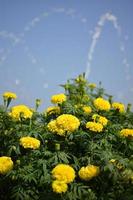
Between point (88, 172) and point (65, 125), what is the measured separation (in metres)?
0.70

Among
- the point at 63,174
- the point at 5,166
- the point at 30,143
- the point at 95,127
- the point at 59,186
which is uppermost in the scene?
the point at 95,127

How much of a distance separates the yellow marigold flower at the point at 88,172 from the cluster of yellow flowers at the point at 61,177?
0.71 feet

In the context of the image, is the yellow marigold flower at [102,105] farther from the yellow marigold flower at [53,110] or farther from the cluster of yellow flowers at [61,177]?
A: the cluster of yellow flowers at [61,177]

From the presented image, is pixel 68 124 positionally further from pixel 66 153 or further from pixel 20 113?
pixel 20 113

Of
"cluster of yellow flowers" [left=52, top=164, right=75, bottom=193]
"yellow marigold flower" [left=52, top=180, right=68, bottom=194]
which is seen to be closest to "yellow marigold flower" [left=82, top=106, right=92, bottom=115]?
"cluster of yellow flowers" [left=52, top=164, right=75, bottom=193]

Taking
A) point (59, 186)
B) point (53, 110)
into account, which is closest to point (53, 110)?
point (53, 110)

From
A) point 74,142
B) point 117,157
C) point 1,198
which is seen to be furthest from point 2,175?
point 117,157

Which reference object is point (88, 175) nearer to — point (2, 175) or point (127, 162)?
point (127, 162)

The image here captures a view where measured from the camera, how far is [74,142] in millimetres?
5121

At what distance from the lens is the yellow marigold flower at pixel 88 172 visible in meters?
4.36

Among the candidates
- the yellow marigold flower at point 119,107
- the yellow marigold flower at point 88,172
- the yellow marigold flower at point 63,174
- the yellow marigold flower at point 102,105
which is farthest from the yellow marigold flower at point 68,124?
the yellow marigold flower at point 119,107

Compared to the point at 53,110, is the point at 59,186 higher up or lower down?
lower down

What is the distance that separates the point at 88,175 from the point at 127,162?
0.48 metres

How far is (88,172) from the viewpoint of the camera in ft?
14.3
